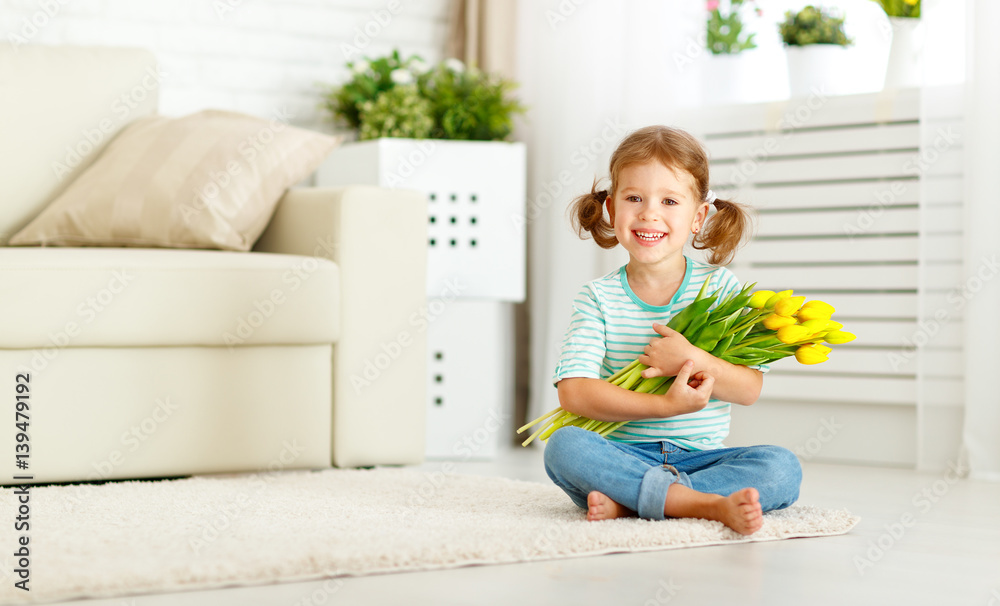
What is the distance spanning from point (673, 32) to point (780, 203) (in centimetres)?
50

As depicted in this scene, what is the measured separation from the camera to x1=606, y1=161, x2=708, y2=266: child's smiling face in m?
1.48

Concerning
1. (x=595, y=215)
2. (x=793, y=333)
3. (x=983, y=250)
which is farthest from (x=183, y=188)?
(x=983, y=250)

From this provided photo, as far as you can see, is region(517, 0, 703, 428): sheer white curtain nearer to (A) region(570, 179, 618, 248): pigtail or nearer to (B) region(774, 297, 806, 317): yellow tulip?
(A) region(570, 179, 618, 248): pigtail

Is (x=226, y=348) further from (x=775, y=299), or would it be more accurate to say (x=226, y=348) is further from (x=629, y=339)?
(x=775, y=299)

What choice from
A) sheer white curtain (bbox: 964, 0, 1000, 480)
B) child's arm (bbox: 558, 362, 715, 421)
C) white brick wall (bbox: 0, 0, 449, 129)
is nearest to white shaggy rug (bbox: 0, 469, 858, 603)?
child's arm (bbox: 558, 362, 715, 421)

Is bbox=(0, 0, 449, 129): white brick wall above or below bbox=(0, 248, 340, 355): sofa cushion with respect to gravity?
above

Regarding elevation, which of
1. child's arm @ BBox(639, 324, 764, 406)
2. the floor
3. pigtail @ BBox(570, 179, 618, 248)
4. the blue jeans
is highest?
pigtail @ BBox(570, 179, 618, 248)

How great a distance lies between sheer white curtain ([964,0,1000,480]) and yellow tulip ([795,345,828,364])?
80cm

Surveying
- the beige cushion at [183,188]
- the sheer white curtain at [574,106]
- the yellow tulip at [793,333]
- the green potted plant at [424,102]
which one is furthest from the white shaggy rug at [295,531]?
the green potted plant at [424,102]

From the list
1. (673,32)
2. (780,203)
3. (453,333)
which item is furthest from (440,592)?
(673,32)

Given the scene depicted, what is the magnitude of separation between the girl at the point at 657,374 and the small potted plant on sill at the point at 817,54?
0.98 m

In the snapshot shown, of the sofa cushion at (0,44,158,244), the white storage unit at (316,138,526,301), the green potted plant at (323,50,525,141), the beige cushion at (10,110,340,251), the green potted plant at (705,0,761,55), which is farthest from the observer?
the green potted plant at (705,0,761,55)

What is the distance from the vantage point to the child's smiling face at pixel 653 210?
1481mm

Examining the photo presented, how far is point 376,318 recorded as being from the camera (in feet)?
6.37
